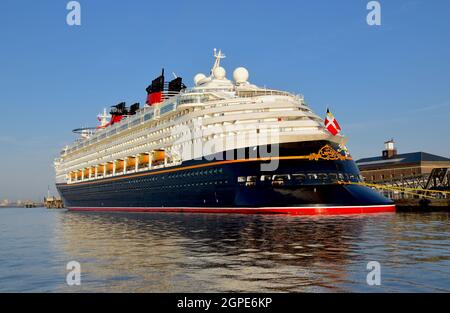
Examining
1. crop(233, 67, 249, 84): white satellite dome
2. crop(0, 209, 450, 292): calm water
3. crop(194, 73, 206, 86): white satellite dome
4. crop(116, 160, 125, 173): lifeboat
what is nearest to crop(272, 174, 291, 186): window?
crop(0, 209, 450, 292): calm water

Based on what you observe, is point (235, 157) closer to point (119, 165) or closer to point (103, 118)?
point (119, 165)

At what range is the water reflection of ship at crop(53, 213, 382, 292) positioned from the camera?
12242mm

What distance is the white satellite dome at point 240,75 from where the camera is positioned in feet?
197

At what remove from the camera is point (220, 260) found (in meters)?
16.0

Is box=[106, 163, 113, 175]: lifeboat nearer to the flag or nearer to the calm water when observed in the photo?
the flag

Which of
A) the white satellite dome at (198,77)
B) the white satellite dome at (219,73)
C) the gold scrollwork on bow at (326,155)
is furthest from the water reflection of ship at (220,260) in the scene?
the white satellite dome at (198,77)

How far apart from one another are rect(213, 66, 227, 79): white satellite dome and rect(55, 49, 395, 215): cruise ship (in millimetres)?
139

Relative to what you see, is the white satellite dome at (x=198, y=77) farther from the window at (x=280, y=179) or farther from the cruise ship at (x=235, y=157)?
the window at (x=280, y=179)

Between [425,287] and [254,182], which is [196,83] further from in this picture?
[425,287]

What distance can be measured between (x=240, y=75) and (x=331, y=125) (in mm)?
19029

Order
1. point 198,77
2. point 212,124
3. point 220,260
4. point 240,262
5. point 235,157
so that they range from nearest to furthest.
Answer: point 240,262 < point 220,260 < point 235,157 < point 212,124 < point 198,77

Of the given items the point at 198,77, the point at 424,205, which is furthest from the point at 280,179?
the point at 198,77
